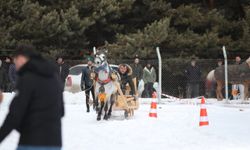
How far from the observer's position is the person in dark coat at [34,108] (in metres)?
5.20

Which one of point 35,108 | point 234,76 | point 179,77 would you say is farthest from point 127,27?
point 35,108

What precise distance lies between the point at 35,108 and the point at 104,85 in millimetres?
9680

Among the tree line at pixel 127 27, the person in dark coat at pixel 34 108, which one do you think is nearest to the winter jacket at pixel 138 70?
the tree line at pixel 127 27

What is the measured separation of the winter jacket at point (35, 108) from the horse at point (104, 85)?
Answer: 9.39 meters

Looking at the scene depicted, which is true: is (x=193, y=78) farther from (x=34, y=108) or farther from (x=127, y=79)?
(x=34, y=108)

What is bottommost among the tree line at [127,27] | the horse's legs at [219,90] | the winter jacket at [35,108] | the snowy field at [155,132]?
the snowy field at [155,132]

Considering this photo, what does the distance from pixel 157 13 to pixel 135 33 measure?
2203 millimetres

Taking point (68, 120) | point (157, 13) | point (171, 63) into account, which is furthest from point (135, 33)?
point (68, 120)

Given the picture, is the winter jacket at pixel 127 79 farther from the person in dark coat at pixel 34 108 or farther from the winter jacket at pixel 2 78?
the person in dark coat at pixel 34 108

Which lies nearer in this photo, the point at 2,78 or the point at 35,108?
the point at 35,108

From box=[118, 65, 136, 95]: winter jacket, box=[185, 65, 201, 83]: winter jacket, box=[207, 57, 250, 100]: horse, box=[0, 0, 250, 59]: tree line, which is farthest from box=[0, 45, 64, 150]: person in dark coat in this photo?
box=[0, 0, 250, 59]: tree line

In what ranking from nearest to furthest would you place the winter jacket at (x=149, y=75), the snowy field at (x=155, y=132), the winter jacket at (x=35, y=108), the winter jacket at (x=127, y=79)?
the winter jacket at (x=35, y=108)
the snowy field at (x=155, y=132)
the winter jacket at (x=127, y=79)
the winter jacket at (x=149, y=75)

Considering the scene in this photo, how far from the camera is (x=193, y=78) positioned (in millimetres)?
24016

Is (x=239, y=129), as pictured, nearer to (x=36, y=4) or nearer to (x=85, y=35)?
(x=36, y=4)
